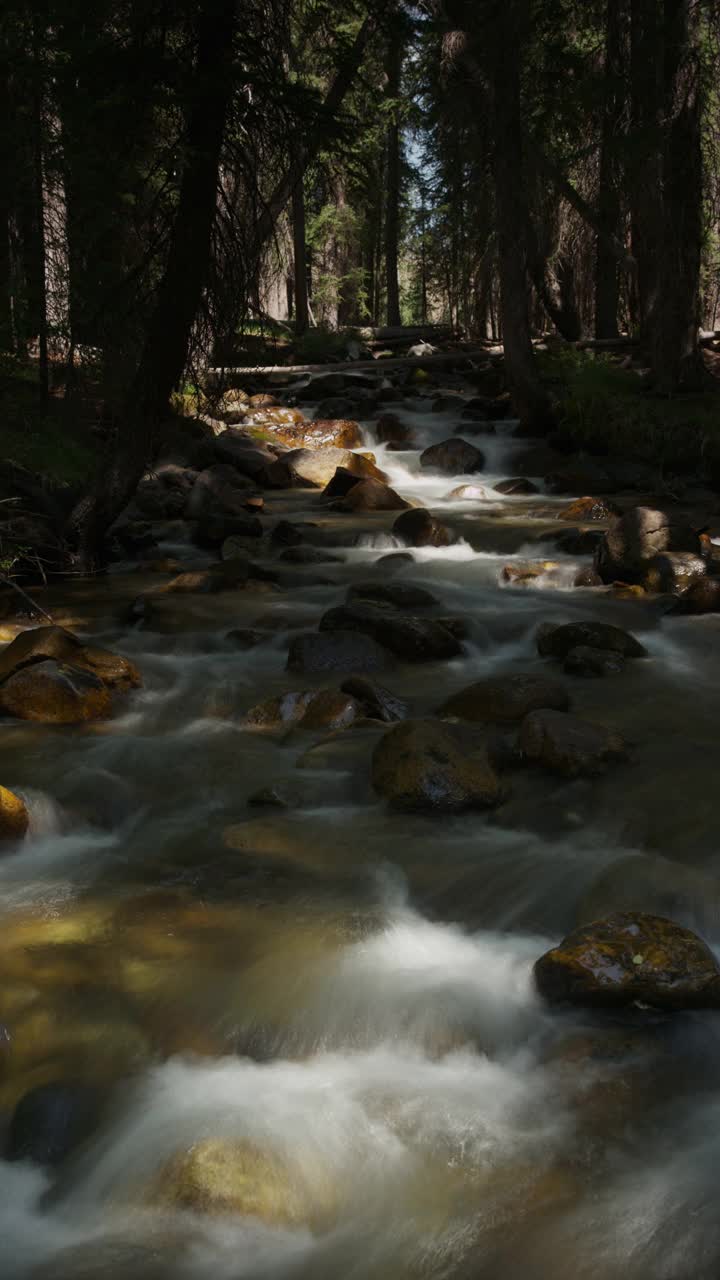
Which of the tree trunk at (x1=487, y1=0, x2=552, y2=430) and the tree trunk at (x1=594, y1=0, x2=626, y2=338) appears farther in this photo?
the tree trunk at (x1=594, y1=0, x2=626, y2=338)

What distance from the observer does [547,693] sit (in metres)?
6.23

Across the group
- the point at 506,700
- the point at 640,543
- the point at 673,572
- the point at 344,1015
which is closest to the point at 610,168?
the point at 640,543

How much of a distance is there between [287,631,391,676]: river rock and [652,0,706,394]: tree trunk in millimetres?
9372

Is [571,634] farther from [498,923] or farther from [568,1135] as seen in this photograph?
[568,1135]

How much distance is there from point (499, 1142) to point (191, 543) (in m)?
8.89

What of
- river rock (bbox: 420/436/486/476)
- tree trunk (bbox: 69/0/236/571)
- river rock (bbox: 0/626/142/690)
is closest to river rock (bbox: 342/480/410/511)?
river rock (bbox: 420/436/486/476)

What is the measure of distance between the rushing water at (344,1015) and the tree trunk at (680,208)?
9.68 metres

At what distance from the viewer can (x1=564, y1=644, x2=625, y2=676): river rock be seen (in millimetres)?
7125

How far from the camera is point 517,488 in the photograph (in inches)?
550

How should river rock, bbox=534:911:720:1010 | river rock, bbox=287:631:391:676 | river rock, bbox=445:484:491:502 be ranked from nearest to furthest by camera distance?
river rock, bbox=534:911:720:1010
river rock, bbox=287:631:391:676
river rock, bbox=445:484:491:502

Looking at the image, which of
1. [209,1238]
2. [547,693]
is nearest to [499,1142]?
[209,1238]

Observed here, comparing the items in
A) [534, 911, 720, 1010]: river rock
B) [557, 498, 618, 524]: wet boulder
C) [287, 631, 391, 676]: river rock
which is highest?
[557, 498, 618, 524]: wet boulder

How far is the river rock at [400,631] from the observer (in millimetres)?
7555

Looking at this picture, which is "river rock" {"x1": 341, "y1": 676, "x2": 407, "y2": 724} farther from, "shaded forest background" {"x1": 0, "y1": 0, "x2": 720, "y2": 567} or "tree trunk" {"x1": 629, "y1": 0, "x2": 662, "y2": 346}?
"tree trunk" {"x1": 629, "y1": 0, "x2": 662, "y2": 346}
